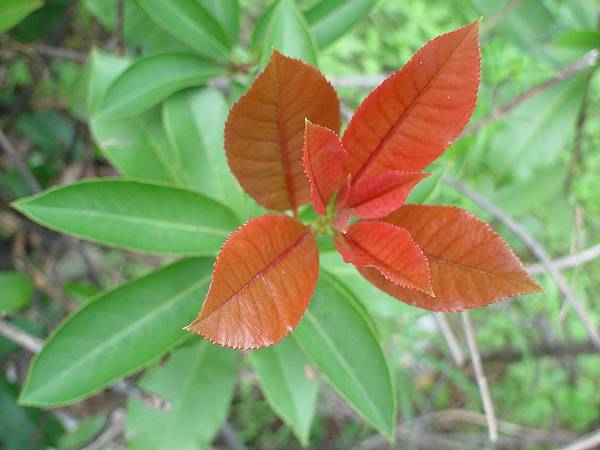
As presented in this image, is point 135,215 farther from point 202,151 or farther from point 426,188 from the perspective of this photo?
point 426,188

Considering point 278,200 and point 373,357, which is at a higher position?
point 278,200

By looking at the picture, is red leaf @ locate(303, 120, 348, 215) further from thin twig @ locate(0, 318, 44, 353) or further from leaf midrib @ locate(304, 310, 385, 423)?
thin twig @ locate(0, 318, 44, 353)

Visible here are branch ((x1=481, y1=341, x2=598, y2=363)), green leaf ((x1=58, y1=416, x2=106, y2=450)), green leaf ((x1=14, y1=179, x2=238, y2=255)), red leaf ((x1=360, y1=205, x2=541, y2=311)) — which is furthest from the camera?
branch ((x1=481, y1=341, x2=598, y2=363))

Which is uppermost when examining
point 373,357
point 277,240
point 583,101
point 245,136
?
point 245,136

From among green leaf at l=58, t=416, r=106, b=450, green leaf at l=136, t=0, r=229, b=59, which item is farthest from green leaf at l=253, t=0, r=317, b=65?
green leaf at l=58, t=416, r=106, b=450

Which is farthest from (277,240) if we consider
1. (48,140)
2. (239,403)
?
(239,403)

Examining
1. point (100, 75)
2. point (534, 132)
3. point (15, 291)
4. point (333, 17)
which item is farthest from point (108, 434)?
point (534, 132)

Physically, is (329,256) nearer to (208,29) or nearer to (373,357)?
(373,357)
